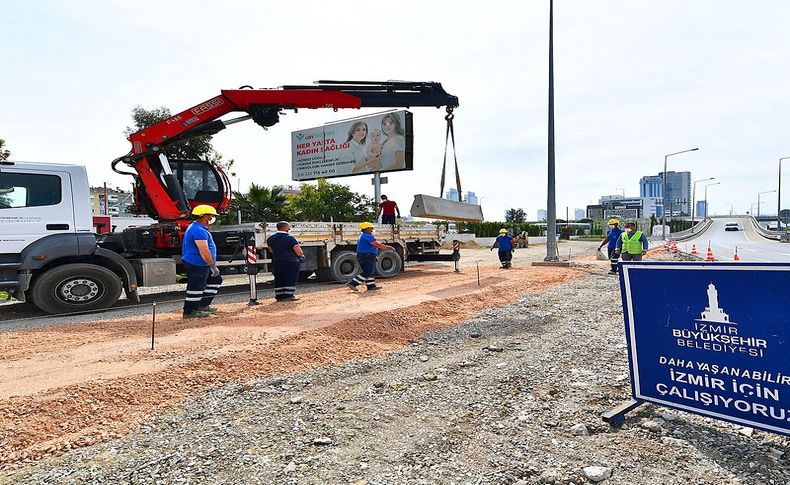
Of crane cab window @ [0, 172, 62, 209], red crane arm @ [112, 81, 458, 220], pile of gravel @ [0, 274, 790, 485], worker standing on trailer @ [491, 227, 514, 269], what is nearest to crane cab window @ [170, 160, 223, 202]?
red crane arm @ [112, 81, 458, 220]

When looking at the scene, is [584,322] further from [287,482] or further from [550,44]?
[550,44]

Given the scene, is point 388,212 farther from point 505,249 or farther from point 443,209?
point 505,249

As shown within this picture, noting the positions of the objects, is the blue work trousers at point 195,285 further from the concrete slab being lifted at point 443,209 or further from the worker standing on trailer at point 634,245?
the worker standing on trailer at point 634,245

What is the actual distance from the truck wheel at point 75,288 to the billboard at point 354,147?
54.2ft

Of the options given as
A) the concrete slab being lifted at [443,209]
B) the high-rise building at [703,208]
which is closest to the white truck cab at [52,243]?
the concrete slab being lifted at [443,209]

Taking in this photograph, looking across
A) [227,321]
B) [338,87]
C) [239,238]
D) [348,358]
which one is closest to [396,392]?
[348,358]

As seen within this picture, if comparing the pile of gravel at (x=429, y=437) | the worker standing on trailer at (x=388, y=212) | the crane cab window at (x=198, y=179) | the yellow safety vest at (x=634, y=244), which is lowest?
the pile of gravel at (x=429, y=437)

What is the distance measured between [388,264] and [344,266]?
5.39ft

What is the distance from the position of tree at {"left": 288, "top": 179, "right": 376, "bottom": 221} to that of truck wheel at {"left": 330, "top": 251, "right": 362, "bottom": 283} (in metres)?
15.4

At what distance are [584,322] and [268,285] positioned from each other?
26.9ft

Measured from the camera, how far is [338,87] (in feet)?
35.6

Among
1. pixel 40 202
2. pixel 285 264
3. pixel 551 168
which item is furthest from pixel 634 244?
pixel 40 202

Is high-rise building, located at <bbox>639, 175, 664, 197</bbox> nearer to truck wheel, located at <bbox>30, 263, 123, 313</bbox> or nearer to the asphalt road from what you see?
the asphalt road

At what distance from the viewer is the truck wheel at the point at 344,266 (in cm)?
1216
